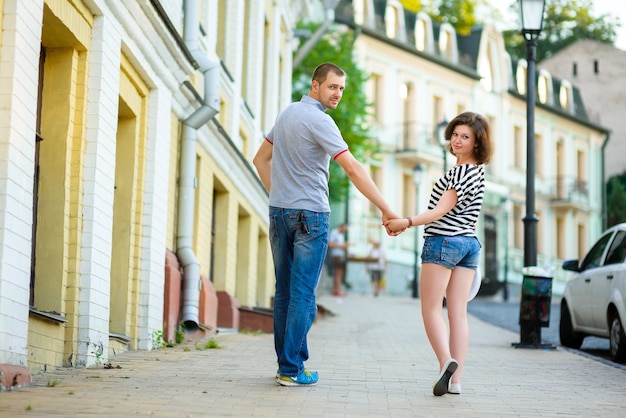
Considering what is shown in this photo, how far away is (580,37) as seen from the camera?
216 feet

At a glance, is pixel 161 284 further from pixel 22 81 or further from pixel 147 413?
pixel 147 413

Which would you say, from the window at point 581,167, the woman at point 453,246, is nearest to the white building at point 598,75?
the window at point 581,167

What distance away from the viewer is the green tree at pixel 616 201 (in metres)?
63.4

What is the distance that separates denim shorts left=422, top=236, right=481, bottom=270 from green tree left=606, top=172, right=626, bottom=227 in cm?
5726

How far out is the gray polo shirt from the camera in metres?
7.80

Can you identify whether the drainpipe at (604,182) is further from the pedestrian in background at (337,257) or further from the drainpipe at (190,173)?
the drainpipe at (190,173)

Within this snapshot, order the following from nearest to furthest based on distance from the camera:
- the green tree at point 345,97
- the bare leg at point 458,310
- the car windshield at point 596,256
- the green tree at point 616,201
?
the bare leg at point 458,310, the car windshield at point 596,256, the green tree at point 345,97, the green tree at point 616,201

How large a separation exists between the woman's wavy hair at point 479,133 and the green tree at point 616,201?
57.1m

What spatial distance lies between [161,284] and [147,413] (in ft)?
18.9

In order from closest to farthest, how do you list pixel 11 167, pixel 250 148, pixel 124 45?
pixel 11 167 < pixel 124 45 < pixel 250 148

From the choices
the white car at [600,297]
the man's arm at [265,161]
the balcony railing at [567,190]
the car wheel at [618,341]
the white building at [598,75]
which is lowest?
the car wheel at [618,341]

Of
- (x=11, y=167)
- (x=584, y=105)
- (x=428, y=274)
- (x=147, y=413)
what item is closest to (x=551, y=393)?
(x=428, y=274)

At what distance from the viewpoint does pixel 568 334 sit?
605 inches

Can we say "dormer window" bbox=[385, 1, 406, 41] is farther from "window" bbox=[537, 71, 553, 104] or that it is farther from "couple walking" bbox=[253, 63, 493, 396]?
"couple walking" bbox=[253, 63, 493, 396]
